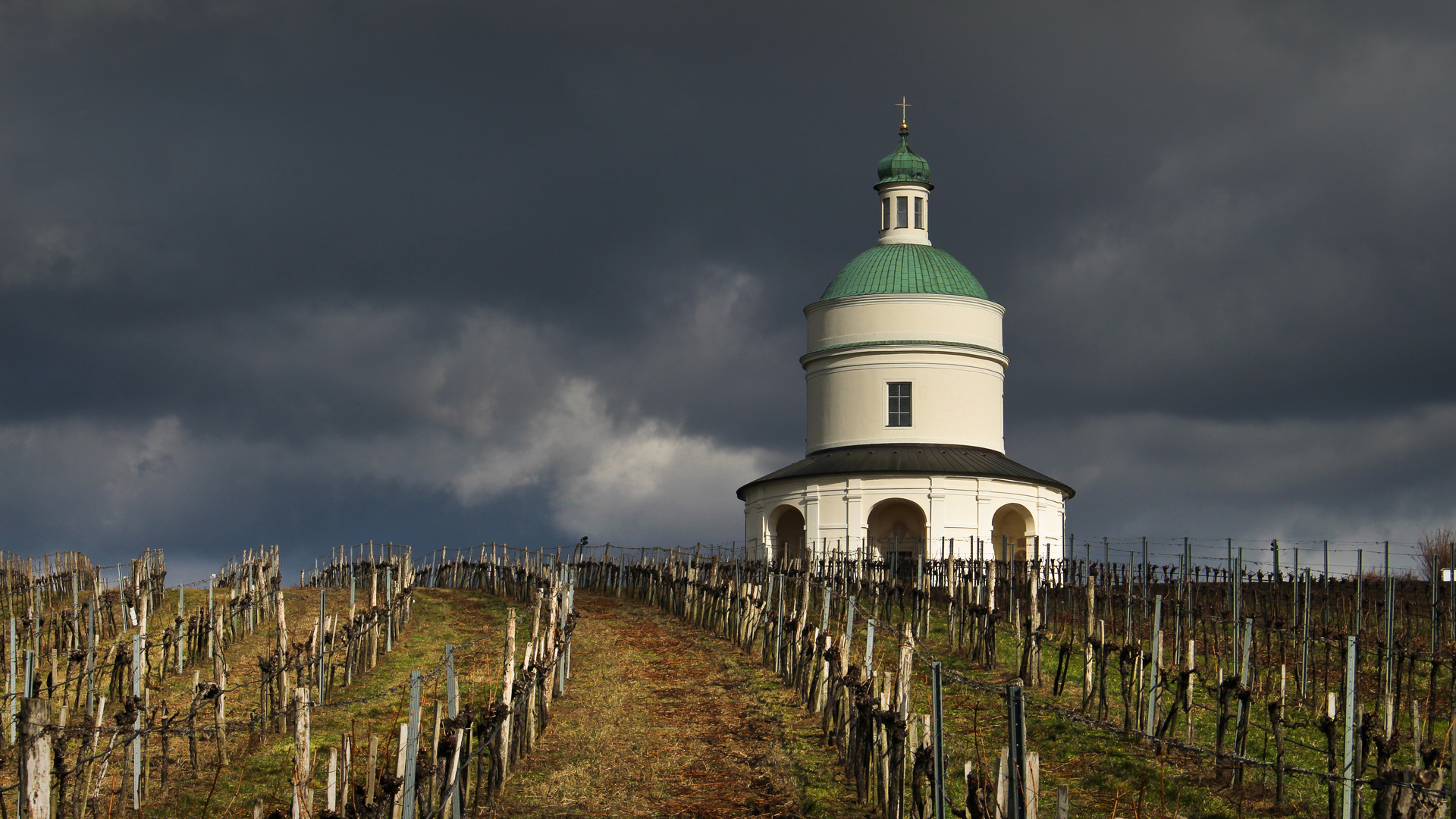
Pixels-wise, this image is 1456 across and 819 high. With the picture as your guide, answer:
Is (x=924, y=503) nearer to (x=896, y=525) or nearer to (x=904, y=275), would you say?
(x=896, y=525)

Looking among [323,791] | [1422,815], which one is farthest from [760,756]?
[1422,815]

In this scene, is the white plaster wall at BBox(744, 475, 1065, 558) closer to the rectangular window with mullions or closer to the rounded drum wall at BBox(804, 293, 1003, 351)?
the rectangular window with mullions

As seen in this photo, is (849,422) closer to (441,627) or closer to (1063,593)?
(1063,593)

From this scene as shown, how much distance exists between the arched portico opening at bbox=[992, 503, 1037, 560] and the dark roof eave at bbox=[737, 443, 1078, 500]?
130cm

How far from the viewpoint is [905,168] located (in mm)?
51500

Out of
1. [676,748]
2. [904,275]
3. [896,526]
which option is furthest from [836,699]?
[904,275]

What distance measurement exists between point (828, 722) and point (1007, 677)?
4.86 meters

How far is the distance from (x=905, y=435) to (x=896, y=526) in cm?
291

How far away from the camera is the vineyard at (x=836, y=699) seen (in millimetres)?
13062

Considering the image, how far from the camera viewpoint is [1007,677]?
22.2 m

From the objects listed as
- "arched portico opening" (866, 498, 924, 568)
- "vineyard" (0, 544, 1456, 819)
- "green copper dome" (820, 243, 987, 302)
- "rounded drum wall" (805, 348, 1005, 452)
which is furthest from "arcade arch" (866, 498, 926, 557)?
"vineyard" (0, 544, 1456, 819)

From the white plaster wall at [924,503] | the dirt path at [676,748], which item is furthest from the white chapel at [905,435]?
the dirt path at [676,748]

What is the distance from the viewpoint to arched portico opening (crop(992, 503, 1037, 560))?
4588cm

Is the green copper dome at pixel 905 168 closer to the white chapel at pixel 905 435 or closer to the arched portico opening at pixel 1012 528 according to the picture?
the white chapel at pixel 905 435
